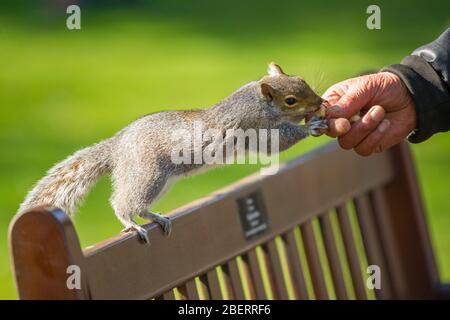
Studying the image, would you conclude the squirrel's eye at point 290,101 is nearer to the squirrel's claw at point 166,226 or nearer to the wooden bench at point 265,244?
the wooden bench at point 265,244

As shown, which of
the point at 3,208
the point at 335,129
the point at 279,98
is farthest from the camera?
the point at 3,208

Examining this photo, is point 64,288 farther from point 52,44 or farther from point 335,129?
point 52,44

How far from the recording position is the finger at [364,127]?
1.81 m

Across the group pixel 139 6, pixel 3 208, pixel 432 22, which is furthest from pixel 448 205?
pixel 139 6

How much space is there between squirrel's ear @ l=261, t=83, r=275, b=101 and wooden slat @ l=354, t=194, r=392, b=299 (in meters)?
0.33

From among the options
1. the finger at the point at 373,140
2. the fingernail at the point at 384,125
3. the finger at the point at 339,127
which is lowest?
the finger at the point at 373,140

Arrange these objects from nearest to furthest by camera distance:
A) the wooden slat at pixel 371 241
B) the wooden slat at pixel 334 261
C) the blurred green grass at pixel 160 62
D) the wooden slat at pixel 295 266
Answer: the wooden slat at pixel 295 266 → the wooden slat at pixel 334 261 → the wooden slat at pixel 371 241 → the blurred green grass at pixel 160 62

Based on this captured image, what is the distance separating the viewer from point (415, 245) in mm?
2271

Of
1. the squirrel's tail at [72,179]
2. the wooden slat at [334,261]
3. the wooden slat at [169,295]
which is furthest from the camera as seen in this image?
the wooden slat at [334,261]

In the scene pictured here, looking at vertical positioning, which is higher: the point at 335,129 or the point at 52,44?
the point at 52,44

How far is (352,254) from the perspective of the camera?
2.09 meters

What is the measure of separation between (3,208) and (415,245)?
1944 mm

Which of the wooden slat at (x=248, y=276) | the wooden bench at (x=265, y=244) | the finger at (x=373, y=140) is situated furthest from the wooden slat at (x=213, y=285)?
the finger at (x=373, y=140)

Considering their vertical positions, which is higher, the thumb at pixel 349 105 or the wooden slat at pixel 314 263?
the thumb at pixel 349 105
